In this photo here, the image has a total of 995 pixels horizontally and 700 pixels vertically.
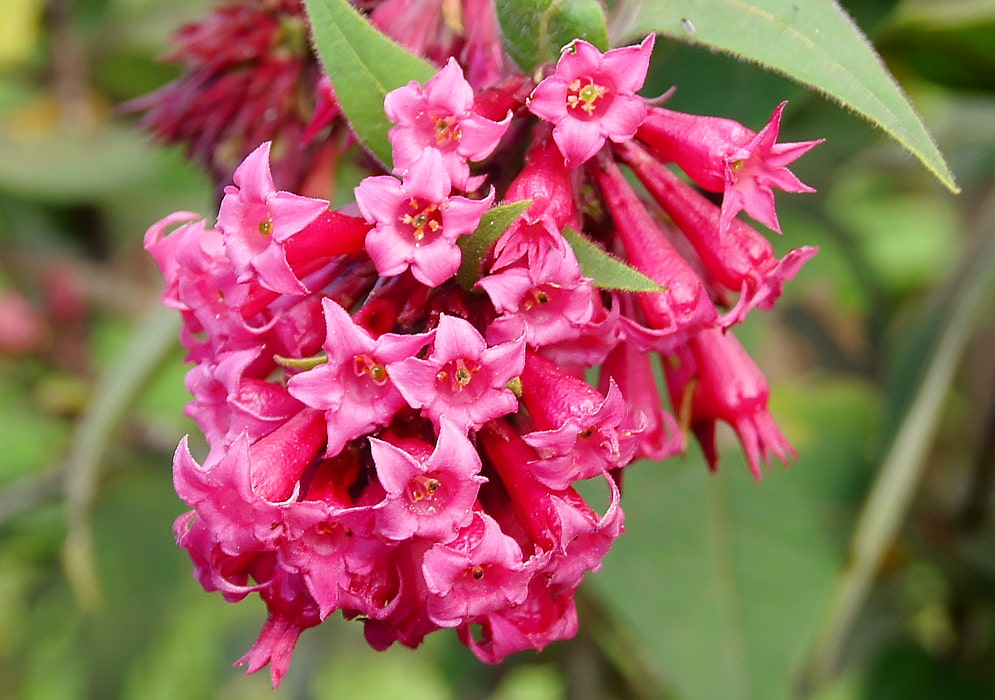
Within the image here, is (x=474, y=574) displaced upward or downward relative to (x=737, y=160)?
downward

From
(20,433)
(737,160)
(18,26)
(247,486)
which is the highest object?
(737,160)

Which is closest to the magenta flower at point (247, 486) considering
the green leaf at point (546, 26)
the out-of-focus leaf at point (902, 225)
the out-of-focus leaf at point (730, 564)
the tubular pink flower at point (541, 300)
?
the tubular pink flower at point (541, 300)

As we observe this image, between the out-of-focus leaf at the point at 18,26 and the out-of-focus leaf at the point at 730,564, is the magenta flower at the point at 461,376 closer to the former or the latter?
the out-of-focus leaf at the point at 730,564

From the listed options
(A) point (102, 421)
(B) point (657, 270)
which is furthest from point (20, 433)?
(B) point (657, 270)

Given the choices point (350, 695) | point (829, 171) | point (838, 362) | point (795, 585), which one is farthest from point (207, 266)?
point (350, 695)

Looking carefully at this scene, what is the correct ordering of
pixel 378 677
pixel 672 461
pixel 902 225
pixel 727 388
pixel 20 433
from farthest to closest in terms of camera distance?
pixel 902 225, pixel 378 677, pixel 20 433, pixel 672 461, pixel 727 388

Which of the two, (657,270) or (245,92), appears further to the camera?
(245,92)

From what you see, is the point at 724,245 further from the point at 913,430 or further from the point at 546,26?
the point at 913,430
